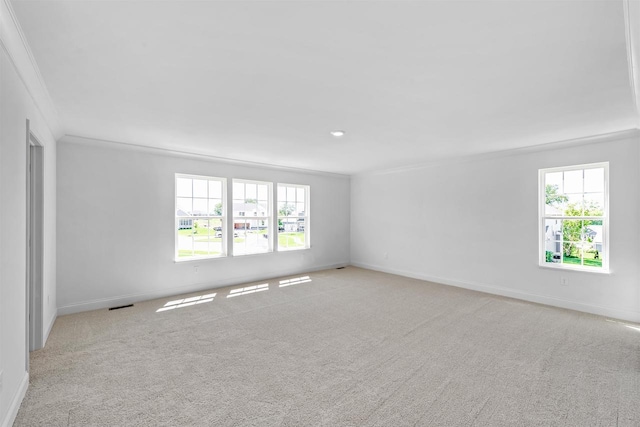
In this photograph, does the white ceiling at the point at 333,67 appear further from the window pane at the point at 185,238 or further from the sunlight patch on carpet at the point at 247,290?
the sunlight patch on carpet at the point at 247,290

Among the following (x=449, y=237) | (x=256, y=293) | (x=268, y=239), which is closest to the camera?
(x=256, y=293)

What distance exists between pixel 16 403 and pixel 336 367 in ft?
7.78

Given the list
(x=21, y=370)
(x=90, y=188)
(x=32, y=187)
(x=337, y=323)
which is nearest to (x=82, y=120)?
(x=32, y=187)

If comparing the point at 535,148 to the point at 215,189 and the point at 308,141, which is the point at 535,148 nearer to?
the point at 308,141

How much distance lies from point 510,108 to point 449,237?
3.34 m

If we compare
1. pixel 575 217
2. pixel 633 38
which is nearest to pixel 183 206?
pixel 633 38

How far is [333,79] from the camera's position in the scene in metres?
2.36

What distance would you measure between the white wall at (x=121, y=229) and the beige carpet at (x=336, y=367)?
494mm

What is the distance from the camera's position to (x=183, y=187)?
5336 mm

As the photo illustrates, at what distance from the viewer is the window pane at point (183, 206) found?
5.24 metres

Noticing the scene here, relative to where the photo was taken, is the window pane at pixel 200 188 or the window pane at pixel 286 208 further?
the window pane at pixel 286 208

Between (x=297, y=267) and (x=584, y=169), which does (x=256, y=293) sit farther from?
(x=584, y=169)

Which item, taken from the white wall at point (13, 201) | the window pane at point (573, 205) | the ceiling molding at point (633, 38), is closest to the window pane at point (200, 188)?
the white wall at point (13, 201)

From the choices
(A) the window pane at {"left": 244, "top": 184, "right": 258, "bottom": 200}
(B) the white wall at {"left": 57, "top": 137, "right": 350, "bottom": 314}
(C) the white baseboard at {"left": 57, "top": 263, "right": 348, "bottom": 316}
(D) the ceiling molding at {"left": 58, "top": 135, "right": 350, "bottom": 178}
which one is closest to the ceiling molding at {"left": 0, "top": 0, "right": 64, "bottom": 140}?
(D) the ceiling molding at {"left": 58, "top": 135, "right": 350, "bottom": 178}
